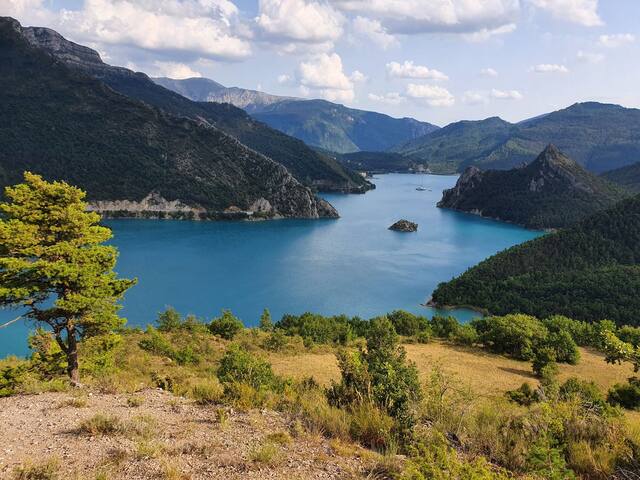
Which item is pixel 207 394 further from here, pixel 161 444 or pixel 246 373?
pixel 246 373

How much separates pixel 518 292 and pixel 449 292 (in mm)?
12146

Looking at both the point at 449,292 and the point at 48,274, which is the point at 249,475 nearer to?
the point at 48,274

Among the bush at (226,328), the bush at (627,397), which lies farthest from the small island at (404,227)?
the bush at (627,397)

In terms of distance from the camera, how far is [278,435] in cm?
941

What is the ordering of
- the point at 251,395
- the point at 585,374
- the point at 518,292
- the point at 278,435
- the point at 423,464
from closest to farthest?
1. the point at 423,464
2. the point at 278,435
3. the point at 251,395
4. the point at 585,374
5. the point at 518,292

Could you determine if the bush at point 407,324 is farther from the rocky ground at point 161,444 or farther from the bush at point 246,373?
the rocky ground at point 161,444

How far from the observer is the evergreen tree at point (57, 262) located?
1703cm

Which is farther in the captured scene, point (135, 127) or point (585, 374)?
point (135, 127)

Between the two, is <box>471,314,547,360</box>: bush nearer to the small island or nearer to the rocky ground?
the rocky ground

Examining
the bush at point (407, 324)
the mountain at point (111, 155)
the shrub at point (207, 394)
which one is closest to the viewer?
the shrub at point (207, 394)

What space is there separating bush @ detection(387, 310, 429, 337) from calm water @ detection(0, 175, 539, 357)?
28348mm

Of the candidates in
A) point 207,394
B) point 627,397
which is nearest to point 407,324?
point 627,397

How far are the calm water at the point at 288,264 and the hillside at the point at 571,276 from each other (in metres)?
7.49

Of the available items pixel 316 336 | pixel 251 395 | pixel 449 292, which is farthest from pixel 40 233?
pixel 449 292
